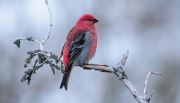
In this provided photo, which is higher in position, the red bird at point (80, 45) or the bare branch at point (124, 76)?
the bare branch at point (124, 76)

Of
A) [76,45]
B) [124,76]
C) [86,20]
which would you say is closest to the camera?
[124,76]

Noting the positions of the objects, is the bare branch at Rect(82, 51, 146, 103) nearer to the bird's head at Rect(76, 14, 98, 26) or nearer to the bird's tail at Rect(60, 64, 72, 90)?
the bird's tail at Rect(60, 64, 72, 90)

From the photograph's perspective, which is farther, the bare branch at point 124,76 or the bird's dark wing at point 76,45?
the bird's dark wing at point 76,45

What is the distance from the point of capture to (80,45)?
5.57m

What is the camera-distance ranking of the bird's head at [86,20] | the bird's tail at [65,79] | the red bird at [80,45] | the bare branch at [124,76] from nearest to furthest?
the bare branch at [124,76]
the bird's tail at [65,79]
the red bird at [80,45]
the bird's head at [86,20]

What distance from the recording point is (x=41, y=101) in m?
7.66

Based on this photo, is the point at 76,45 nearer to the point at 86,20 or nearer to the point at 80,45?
the point at 80,45

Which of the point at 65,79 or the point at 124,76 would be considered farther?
the point at 65,79

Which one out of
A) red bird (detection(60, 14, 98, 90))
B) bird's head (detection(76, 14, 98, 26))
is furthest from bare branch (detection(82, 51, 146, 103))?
bird's head (detection(76, 14, 98, 26))

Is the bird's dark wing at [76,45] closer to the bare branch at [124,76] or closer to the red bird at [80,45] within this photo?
the red bird at [80,45]

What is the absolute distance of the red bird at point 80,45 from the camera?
522cm

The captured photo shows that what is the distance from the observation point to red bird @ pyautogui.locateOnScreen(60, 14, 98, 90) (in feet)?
17.1

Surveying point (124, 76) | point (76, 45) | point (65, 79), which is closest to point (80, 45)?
point (76, 45)

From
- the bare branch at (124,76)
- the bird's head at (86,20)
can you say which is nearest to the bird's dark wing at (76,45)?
the bird's head at (86,20)
